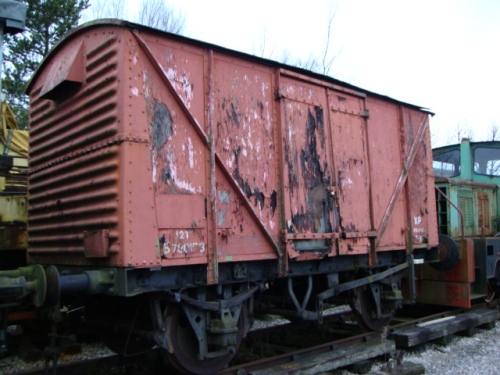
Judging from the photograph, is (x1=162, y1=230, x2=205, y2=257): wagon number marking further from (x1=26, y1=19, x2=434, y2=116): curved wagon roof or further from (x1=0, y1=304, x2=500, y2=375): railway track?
(x1=26, y1=19, x2=434, y2=116): curved wagon roof

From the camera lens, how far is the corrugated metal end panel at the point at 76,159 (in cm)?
454

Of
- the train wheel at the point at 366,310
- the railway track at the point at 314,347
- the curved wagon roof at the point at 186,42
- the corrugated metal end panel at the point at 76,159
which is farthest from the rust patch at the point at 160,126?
the train wheel at the point at 366,310

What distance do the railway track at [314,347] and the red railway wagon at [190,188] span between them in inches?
15.0

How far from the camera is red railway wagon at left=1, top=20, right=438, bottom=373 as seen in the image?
446 cm

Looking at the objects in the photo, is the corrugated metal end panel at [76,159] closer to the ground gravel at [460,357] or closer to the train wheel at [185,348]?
the train wheel at [185,348]

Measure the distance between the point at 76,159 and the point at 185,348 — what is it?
227 centimetres

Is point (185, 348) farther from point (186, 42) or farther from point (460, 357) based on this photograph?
point (460, 357)

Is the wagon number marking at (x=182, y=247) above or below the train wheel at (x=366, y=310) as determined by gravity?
above

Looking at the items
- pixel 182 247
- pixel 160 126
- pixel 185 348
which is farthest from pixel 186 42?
pixel 185 348

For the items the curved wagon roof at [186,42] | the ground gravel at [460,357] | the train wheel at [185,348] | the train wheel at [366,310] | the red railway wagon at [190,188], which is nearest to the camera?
the red railway wagon at [190,188]

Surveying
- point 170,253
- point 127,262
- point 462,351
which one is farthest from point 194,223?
point 462,351

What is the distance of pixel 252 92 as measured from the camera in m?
5.57

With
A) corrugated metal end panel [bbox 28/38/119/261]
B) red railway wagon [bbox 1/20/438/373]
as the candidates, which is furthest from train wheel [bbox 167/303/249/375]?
corrugated metal end panel [bbox 28/38/119/261]

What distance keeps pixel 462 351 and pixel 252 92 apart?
16.3 feet
